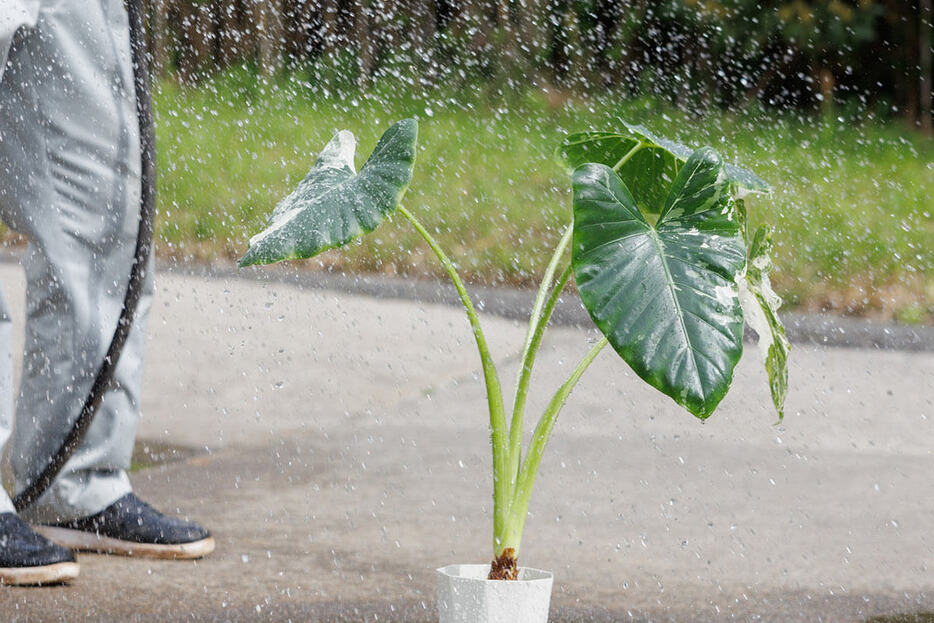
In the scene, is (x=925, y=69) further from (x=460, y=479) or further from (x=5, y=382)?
(x=5, y=382)

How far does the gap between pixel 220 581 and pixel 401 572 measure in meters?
0.27

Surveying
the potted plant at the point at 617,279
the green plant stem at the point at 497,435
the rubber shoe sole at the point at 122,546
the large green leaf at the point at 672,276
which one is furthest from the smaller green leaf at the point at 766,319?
the rubber shoe sole at the point at 122,546

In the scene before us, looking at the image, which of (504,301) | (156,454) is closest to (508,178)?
(504,301)

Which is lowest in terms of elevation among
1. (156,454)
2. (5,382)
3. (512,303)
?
(512,303)

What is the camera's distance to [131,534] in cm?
202

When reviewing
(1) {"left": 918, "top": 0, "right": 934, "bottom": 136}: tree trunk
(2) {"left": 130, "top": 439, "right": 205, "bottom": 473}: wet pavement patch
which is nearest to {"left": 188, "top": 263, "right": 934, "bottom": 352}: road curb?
(2) {"left": 130, "top": 439, "right": 205, "bottom": 473}: wet pavement patch

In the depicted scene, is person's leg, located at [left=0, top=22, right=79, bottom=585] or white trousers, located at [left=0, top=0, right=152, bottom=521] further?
white trousers, located at [left=0, top=0, right=152, bottom=521]

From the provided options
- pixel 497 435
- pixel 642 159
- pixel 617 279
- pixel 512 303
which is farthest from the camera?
pixel 512 303

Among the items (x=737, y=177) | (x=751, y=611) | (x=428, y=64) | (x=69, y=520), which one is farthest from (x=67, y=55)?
(x=428, y=64)

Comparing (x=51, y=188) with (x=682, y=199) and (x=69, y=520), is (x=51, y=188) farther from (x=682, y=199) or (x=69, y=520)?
(x=682, y=199)

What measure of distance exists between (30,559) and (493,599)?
0.85m

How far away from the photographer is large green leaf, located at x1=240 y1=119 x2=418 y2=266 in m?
1.27

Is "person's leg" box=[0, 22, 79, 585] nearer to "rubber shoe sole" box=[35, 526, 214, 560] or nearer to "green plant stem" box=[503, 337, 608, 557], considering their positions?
"rubber shoe sole" box=[35, 526, 214, 560]

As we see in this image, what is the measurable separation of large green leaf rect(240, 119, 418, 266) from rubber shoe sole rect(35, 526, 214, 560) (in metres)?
0.82
